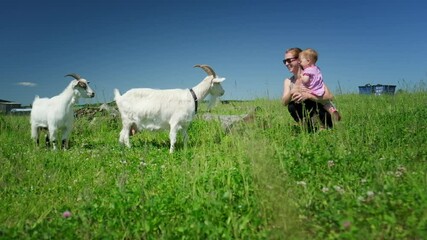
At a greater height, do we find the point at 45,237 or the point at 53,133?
the point at 53,133

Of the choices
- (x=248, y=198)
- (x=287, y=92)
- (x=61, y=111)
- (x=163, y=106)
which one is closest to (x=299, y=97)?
(x=287, y=92)

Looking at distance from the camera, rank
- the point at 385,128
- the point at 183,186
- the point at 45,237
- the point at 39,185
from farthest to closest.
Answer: the point at 385,128, the point at 39,185, the point at 183,186, the point at 45,237

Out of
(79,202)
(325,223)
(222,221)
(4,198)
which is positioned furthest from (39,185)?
(325,223)

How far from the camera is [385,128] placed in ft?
17.7

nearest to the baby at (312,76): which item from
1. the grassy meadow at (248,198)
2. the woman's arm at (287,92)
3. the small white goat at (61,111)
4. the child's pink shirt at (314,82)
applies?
the child's pink shirt at (314,82)

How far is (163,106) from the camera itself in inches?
269

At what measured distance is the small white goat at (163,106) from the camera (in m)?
6.82

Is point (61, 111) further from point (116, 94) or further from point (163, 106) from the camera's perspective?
point (163, 106)

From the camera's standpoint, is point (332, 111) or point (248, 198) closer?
point (248, 198)

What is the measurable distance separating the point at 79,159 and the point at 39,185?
51.8 inches

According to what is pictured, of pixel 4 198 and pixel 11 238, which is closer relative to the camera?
pixel 11 238

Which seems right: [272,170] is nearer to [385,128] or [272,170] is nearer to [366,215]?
[366,215]

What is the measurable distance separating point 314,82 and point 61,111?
16.9ft

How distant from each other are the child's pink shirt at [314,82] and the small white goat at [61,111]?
4558 millimetres
